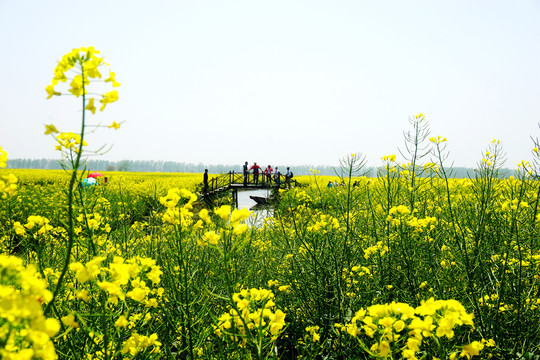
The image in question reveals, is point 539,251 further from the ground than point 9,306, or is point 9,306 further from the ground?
point 9,306

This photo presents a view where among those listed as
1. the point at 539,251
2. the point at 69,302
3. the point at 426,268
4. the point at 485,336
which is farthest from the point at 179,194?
the point at 539,251

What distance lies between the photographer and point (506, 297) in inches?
78.8

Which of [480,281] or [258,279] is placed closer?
[480,281]

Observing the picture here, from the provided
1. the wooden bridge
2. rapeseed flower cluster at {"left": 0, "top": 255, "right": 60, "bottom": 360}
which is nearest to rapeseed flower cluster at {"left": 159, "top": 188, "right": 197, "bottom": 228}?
rapeseed flower cluster at {"left": 0, "top": 255, "right": 60, "bottom": 360}

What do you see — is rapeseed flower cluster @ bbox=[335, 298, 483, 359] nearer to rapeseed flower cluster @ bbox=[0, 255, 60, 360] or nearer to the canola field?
the canola field

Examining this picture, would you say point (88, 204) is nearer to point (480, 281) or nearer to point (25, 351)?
point (25, 351)

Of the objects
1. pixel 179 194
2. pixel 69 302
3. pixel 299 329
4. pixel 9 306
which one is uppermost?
pixel 179 194

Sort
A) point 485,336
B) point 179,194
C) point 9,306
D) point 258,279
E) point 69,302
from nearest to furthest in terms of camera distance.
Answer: point 9,306 → point 179,194 → point 485,336 → point 69,302 → point 258,279

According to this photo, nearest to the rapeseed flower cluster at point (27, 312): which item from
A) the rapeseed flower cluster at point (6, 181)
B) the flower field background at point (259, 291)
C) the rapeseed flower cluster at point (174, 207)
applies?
the flower field background at point (259, 291)

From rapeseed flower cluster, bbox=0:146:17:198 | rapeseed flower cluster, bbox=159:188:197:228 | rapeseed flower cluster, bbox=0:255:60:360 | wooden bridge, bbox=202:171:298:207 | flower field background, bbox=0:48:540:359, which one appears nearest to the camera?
rapeseed flower cluster, bbox=0:255:60:360

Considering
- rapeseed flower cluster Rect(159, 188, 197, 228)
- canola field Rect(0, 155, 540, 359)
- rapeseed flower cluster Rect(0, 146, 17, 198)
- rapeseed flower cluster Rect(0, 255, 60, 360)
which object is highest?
rapeseed flower cluster Rect(0, 146, 17, 198)

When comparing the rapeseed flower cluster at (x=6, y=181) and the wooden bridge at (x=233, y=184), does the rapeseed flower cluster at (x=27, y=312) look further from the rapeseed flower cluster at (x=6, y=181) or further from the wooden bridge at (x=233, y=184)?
the wooden bridge at (x=233, y=184)

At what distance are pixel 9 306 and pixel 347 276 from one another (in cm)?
209

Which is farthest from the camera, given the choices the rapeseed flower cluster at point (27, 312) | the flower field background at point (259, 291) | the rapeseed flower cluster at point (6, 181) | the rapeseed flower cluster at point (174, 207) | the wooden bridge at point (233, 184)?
the wooden bridge at point (233, 184)
